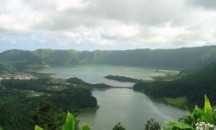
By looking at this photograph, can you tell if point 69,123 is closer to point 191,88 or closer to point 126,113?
point 126,113

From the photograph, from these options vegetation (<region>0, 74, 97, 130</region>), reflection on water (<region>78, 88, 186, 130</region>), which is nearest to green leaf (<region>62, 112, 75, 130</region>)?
vegetation (<region>0, 74, 97, 130</region>)

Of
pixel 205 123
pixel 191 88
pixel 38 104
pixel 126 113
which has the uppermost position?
pixel 205 123

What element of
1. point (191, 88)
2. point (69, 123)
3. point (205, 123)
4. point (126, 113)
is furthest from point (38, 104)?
point (69, 123)

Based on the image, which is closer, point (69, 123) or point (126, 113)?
point (69, 123)

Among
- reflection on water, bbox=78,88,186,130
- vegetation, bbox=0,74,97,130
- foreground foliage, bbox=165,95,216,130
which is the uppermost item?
foreground foliage, bbox=165,95,216,130

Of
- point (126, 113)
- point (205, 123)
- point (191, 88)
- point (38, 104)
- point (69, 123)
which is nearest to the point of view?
point (69, 123)

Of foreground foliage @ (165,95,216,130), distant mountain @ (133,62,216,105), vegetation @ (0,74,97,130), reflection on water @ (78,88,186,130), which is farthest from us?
distant mountain @ (133,62,216,105)

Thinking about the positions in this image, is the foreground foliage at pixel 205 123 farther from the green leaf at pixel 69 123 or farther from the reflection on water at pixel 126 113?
the reflection on water at pixel 126 113

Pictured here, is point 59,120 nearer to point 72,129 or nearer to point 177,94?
point 72,129

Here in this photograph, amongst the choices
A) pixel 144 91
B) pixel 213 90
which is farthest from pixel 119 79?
pixel 213 90

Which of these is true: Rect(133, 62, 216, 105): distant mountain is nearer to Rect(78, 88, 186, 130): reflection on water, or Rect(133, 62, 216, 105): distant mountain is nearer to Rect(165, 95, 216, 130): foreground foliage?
Rect(78, 88, 186, 130): reflection on water

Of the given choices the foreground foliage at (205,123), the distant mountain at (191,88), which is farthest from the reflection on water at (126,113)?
the foreground foliage at (205,123)
